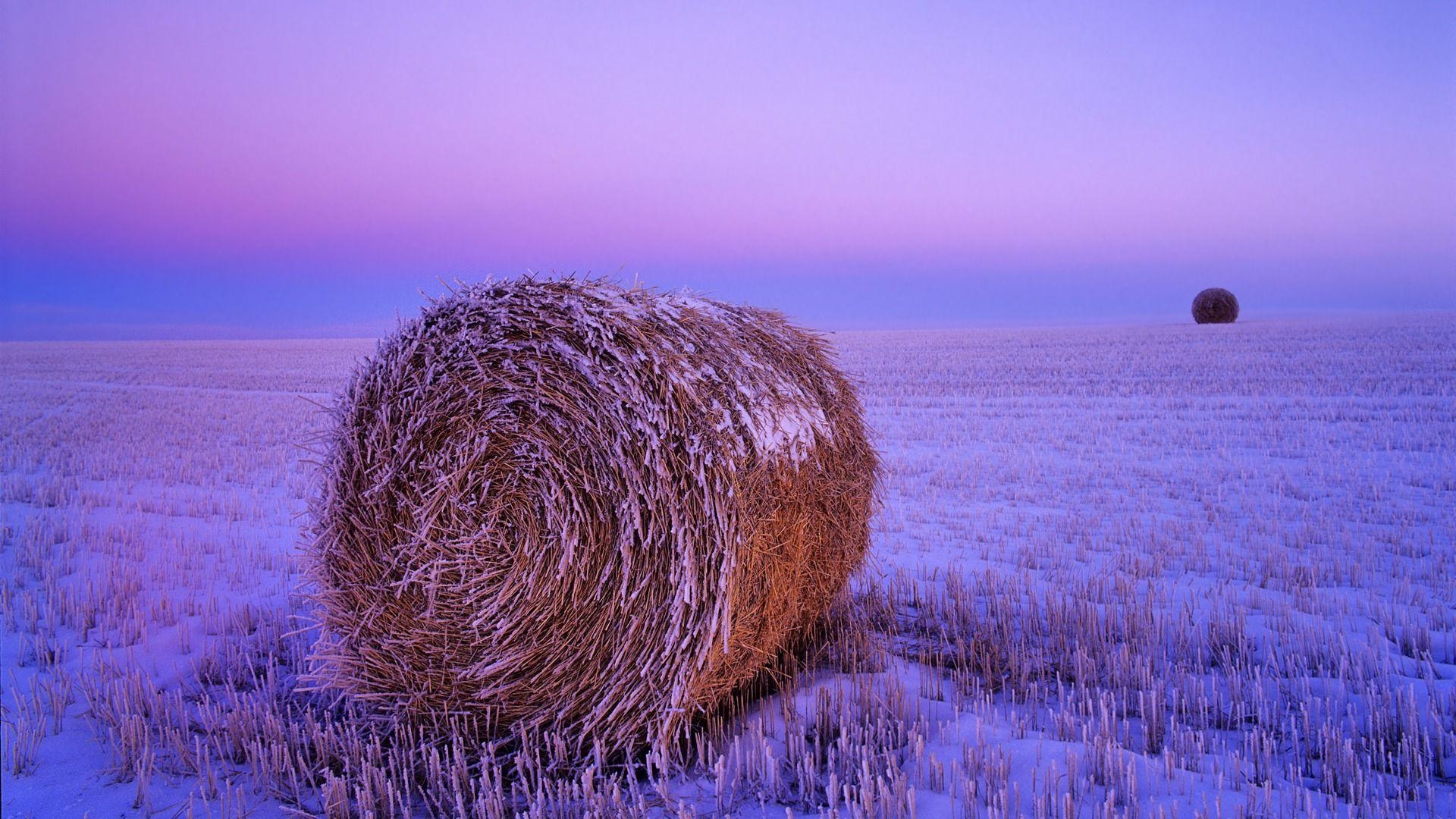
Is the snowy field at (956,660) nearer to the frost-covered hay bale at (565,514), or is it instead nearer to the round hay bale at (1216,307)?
the frost-covered hay bale at (565,514)

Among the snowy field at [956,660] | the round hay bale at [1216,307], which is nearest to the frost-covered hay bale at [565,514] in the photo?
the snowy field at [956,660]

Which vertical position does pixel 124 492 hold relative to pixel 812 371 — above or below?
below

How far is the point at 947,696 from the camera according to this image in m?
3.90

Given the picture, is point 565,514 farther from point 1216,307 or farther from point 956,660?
point 1216,307

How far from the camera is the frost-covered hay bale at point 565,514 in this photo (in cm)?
342

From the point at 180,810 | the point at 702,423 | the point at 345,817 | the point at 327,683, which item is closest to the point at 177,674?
the point at 327,683

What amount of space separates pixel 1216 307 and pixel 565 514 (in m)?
41.5

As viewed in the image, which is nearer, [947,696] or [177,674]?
[947,696]

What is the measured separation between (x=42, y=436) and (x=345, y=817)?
44.6ft

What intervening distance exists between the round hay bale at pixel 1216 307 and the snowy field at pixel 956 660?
3091cm

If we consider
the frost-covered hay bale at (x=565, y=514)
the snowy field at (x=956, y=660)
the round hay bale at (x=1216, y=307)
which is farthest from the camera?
the round hay bale at (x=1216, y=307)

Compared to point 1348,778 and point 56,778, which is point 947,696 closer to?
point 1348,778

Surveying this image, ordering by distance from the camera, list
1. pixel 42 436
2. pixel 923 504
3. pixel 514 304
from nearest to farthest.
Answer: pixel 514 304
pixel 923 504
pixel 42 436

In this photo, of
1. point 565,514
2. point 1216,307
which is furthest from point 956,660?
point 1216,307
